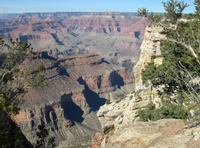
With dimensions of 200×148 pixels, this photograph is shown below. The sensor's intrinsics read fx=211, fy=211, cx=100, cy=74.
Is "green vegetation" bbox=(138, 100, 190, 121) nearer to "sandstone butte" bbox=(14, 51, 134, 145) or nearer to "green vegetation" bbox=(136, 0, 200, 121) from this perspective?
"green vegetation" bbox=(136, 0, 200, 121)

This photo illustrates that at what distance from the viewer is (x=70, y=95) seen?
78.2 metres

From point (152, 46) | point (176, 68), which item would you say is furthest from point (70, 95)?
point (176, 68)

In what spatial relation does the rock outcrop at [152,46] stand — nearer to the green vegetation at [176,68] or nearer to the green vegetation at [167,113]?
the green vegetation at [176,68]

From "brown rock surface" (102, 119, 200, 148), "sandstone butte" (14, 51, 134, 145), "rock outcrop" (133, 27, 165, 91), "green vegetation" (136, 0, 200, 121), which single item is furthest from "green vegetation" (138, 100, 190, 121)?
"sandstone butte" (14, 51, 134, 145)

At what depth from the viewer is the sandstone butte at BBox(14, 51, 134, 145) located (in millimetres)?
62734

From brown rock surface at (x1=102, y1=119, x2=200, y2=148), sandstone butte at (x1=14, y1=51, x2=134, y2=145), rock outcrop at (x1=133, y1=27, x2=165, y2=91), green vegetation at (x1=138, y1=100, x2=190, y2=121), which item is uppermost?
rock outcrop at (x1=133, y1=27, x2=165, y2=91)

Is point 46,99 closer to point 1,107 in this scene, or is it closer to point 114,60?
point 1,107

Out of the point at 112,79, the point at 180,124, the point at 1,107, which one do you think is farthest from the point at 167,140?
the point at 112,79

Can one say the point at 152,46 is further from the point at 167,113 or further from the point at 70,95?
the point at 70,95

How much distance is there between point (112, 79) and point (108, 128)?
270 feet

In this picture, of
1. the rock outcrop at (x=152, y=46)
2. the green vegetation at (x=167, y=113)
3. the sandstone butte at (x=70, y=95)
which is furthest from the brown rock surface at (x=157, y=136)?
the sandstone butte at (x=70, y=95)

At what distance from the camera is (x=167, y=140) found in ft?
40.7

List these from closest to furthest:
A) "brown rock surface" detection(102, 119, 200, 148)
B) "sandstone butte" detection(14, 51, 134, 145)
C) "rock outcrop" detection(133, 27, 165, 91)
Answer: "brown rock surface" detection(102, 119, 200, 148), "rock outcrop" detection(133, 27, 165, 91), "sandstone butte" detection(14, 51, 134, 145)

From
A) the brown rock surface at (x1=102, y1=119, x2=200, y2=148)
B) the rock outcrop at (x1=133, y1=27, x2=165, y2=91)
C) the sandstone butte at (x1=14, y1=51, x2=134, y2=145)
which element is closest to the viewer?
the brown rock surface at (x1=102, y1=119, x2=200, y2=148)
